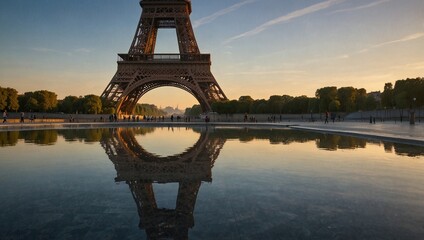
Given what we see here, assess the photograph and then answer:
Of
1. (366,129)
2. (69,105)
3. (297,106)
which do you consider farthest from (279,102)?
(366,129)

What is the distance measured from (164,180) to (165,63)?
146 ft

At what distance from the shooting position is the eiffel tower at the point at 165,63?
4800cm

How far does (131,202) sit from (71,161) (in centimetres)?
459

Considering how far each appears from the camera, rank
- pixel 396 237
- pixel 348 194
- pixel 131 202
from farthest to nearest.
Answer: pixel 348 194 < pixel 131 202 < pixel 396 237

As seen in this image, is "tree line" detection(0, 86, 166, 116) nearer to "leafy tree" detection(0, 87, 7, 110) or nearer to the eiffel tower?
"leafy tree" detection(0, 87, 7, 110)

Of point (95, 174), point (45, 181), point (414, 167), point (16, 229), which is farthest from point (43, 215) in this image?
point (414, 167)

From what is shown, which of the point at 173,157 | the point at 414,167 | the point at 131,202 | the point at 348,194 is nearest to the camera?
the point at 131,202

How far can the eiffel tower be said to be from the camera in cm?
4800

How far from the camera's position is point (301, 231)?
344cm

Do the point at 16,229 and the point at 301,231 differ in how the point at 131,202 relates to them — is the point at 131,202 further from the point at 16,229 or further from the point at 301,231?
the point at 301,231

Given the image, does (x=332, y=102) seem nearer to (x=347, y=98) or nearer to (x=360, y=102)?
(x=347, y=98)

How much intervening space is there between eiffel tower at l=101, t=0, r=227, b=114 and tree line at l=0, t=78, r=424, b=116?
3672 mm

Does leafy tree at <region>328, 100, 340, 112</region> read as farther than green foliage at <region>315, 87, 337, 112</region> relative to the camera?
No

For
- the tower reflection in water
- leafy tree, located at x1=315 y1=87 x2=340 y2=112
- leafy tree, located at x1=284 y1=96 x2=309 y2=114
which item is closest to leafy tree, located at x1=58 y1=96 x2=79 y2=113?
leafy tree, located at x1=284 y1=96 x2=309 y2=114
